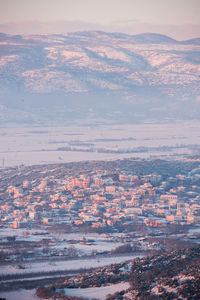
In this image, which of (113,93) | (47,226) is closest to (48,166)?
(47,226)

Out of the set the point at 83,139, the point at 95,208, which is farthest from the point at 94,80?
the point at 95,208

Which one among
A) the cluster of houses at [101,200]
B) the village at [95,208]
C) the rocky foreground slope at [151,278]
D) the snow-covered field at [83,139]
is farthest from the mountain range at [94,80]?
the rocky foreground slope at [151,278]

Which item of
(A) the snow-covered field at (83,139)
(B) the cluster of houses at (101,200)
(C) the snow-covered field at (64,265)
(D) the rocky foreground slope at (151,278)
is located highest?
(D) the rocky foreground slope at (151,278)

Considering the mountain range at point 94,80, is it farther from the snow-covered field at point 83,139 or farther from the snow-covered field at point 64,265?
the snow-covered field at point 64,265

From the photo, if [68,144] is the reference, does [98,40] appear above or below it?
above

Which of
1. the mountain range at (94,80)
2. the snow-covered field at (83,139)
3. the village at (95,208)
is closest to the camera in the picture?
the village at (95,208)

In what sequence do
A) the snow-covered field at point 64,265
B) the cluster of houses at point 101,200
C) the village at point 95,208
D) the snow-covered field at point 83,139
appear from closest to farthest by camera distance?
the snow-covered field at point 64,265
the village at point 95,208
the cluster of houses at point 101,200
the snow-covered field at point 83,139

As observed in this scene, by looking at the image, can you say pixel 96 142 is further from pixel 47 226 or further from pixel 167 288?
pixel 167 288

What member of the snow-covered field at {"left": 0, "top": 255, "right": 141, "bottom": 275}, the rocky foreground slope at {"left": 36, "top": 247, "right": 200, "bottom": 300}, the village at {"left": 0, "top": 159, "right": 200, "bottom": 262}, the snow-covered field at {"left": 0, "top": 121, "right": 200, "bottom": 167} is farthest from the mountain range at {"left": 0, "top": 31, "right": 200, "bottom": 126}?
the rocky foreground slope at {"left": 36, "top": 247, "right": 200, "bottom": 300}
